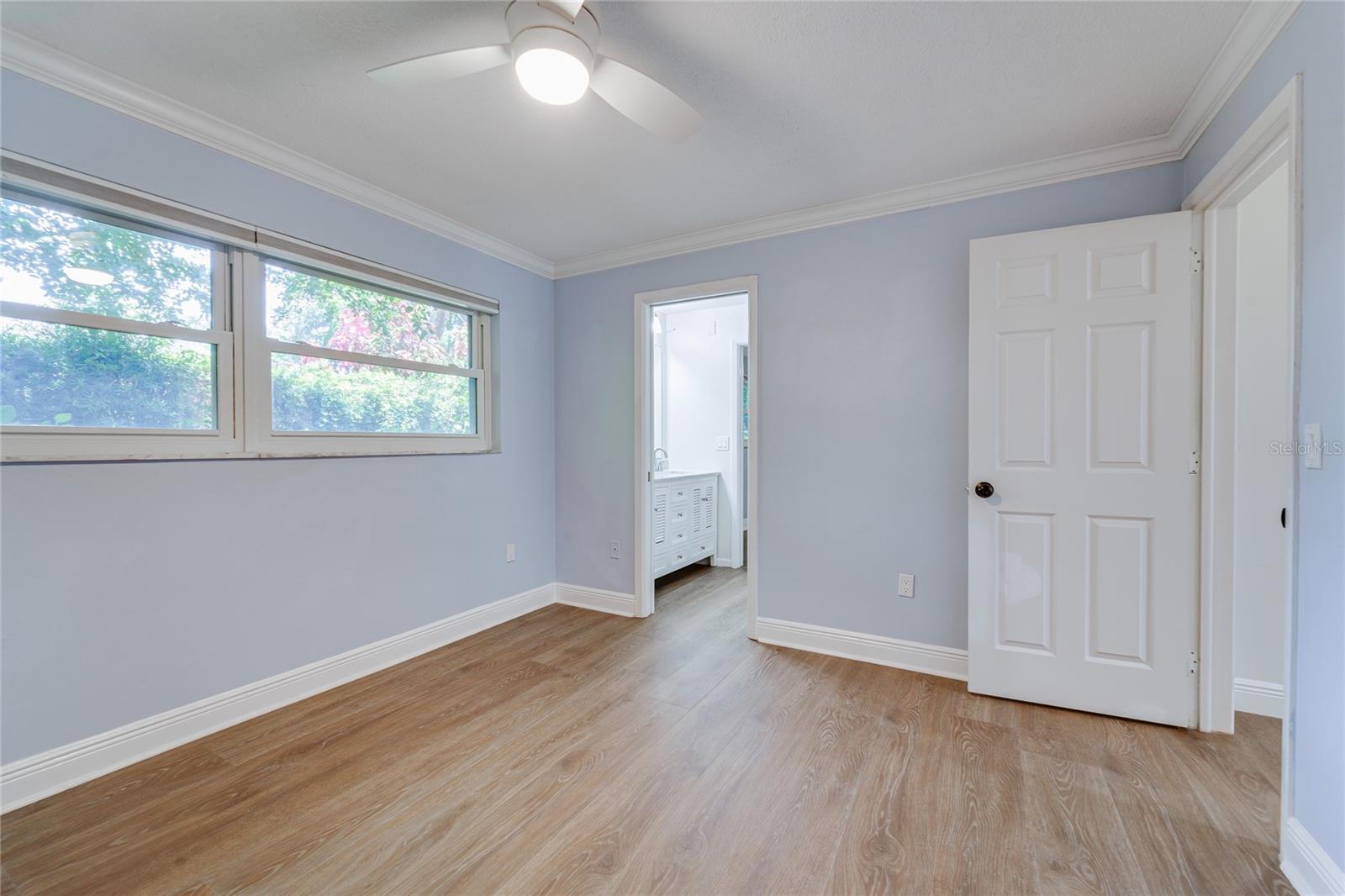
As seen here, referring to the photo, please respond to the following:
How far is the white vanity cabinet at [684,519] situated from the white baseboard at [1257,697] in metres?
3.08

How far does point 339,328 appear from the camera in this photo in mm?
2693

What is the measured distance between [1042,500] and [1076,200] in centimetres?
137

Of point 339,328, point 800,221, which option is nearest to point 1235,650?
point 800,221

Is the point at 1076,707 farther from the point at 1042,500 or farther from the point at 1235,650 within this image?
the point at 1042,500

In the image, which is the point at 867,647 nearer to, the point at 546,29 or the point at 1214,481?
the point at 1214,481

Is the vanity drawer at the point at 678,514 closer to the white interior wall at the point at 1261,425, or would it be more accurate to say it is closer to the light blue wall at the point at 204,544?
the light blue wall at the point at 204,544

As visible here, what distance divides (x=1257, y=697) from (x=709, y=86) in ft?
10.9

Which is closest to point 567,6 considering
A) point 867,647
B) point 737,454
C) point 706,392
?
point 867,647

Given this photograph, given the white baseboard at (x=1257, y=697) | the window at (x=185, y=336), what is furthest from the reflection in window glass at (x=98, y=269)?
the white baseboard at (x=1257, y=697)

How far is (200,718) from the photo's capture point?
2.13 m

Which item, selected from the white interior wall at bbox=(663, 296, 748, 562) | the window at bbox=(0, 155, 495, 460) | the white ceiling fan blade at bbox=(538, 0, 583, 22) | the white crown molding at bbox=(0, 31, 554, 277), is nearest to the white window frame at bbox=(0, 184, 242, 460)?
the window at bbox=(0, 155, 495, 460)

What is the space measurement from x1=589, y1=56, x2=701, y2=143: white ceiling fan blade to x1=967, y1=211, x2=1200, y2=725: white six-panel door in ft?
5.06

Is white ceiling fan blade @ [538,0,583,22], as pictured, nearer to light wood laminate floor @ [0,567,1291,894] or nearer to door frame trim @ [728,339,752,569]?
light wood laminate floor @ [0,567,1291,894]

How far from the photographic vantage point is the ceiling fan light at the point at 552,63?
1442 millimetres
